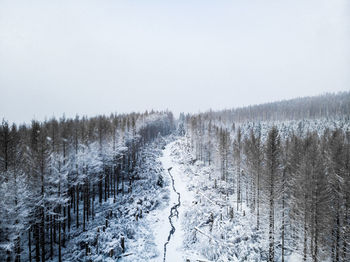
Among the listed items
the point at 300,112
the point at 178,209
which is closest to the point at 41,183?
the point at 178,209

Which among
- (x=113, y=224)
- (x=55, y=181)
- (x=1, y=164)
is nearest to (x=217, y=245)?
(x=113, y=224)

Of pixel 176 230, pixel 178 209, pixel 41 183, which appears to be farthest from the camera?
pixel 178 209

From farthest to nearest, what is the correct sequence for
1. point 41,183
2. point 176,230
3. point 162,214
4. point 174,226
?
1. point 162,214
2. point 174,226
3. point 176,230
4. point 41,183

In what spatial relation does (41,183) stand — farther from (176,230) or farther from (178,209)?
(178,209)

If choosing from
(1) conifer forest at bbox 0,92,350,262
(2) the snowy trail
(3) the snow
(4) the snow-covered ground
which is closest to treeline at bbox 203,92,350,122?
(3) the snow

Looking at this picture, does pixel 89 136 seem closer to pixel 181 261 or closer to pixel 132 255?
pixel 132 255

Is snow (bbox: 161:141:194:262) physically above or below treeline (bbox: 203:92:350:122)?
below

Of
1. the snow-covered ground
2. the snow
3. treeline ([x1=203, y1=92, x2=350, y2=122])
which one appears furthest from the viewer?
treeline ([x1=203, y1=92, x2=350, y2=122])

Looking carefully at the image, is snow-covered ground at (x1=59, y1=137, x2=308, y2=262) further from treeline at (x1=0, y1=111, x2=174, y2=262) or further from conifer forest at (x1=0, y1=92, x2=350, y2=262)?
treeline at (x1=0, y1=111, x2=174, y2=262)

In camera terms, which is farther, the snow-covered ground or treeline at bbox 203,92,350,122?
treeline at bbox 203,92,350,122

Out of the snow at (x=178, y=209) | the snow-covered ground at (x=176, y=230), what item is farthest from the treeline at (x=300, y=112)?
the snow-covered ground at (x=176, y=230)

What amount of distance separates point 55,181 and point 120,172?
26.8 metres

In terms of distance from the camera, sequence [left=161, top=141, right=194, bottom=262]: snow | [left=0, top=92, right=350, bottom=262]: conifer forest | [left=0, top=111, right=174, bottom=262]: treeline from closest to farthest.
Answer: [left=0, top=111, right=174, bottom=262]: treeline, [left=0, top=92, right=350, bottom=262]: conifer forest, [left=161, top=141, right=194, bottom=262]: snow

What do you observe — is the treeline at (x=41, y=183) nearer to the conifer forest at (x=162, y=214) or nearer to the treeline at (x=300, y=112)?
the conifer forest at (x=162, y=214)
